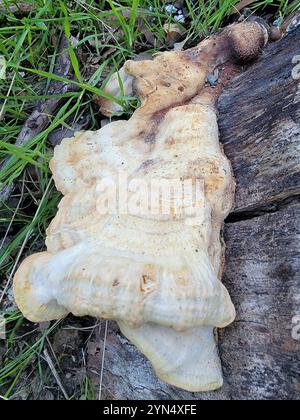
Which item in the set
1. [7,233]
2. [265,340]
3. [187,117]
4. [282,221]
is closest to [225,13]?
[187,117]

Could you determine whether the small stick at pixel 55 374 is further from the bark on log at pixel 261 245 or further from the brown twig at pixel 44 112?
the brown twig at pixel 44 112

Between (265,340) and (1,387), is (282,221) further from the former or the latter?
(1,387)

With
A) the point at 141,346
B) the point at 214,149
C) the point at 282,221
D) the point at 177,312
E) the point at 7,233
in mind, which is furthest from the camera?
the point at 7,233
